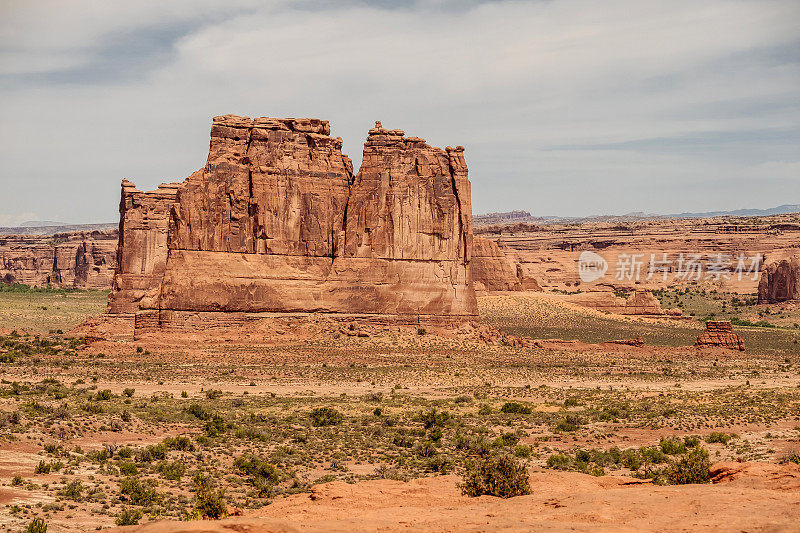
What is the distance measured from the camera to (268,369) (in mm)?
48219

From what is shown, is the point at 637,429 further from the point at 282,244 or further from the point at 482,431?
the point at 282,244

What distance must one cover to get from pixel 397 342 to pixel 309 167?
12.3 m

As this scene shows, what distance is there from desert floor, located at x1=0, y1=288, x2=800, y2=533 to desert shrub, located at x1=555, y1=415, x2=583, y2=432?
87 mm

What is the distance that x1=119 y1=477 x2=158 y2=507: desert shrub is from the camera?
2017cm

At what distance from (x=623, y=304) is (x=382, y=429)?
69305 millimetres

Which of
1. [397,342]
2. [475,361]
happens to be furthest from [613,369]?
[397,342]

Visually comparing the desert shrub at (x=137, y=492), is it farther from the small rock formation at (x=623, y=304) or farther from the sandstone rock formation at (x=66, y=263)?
the sandstone rock formation at (x=66, y=263)

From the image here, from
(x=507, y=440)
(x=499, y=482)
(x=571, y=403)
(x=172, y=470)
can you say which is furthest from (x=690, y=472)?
(x=571, y=403)

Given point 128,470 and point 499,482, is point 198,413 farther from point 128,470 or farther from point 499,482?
point 499,482

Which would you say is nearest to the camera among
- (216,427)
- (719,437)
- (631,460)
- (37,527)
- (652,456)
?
(37,527)

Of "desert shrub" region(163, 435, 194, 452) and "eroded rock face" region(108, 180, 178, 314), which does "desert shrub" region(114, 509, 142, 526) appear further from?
"eroded rock face" region(108, 180, 178, 314)

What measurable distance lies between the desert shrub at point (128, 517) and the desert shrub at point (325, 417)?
43.4 ft

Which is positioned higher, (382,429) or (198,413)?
(198,413)

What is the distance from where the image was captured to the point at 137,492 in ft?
67.2
